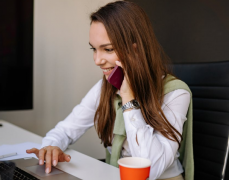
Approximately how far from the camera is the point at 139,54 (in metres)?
1.16

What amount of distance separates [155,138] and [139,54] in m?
0.34

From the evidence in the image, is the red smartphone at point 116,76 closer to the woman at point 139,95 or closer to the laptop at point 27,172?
the woman at point 139,95

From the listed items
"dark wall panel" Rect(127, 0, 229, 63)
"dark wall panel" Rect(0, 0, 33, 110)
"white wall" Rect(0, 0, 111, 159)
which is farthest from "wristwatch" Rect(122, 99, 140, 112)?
"white wall" Rect(0, 0, 111, 159)

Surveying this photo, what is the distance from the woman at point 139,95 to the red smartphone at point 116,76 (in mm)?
31

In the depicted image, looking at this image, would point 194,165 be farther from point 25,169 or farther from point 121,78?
point 25,169

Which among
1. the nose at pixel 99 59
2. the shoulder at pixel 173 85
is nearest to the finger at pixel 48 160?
the nose at pixel 99 59

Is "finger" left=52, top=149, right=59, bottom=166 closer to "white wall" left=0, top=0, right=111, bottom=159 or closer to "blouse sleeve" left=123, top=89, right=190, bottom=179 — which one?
"blouse sleeve" left=123, top=89, right=190, bottom=179

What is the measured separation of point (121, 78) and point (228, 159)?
527 mm

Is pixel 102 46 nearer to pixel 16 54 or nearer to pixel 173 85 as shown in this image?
pixel 173 85

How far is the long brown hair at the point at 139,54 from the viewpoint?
1123mm

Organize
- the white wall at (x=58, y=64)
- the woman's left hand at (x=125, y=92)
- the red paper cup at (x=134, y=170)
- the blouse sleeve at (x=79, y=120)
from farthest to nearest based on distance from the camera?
the white wall at (x=58, y=64), the blouse sleeve at (x=79, y=120), the woman's left hand at (x=125, y=92), the red paper cup at (x=134, y=170)

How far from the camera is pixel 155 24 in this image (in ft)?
7.43

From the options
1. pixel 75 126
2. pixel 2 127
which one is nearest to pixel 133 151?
pixel 75 126

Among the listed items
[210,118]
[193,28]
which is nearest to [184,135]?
[210,118]
